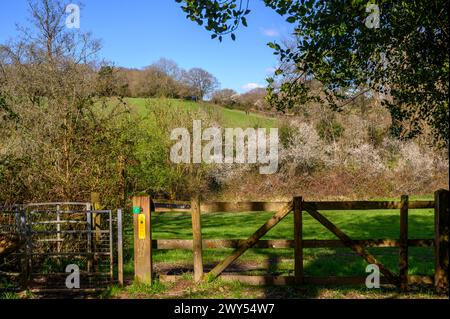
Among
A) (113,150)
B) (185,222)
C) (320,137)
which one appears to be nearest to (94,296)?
(113,150)

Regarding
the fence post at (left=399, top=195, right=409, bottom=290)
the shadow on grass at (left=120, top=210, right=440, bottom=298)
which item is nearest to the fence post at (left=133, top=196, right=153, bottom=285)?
the shadow on grass at (left=120, top=210, right=440, bottom=298)

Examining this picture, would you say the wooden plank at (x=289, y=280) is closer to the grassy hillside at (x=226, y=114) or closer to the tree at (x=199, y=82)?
the grassy hillside at (x=226, y=114)

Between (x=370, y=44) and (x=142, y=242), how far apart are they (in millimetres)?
5496

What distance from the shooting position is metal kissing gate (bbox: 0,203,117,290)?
25.4ft

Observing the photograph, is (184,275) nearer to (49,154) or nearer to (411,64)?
(49,154)

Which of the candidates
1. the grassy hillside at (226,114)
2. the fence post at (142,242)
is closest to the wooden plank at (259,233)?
the fence post at (142,242)

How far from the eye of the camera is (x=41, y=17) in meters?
28.9

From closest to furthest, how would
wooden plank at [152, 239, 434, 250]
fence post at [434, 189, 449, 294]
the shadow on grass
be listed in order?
fence post at [434, 189, 449, 294] → wooden plank at [152, 239, 434, 250] → the shadow on grass

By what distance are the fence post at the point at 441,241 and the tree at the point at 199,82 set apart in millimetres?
34693

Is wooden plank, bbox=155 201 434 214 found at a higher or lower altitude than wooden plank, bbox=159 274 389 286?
higher

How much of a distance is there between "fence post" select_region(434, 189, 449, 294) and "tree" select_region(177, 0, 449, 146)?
1.95m

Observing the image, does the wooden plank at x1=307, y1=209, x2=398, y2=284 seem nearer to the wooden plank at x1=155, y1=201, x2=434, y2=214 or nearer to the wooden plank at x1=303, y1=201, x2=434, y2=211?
the wooden plank at x1=303, y1=201, x2=434, y2=211

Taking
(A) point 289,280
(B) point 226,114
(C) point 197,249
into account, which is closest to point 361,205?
(A) point 289,280

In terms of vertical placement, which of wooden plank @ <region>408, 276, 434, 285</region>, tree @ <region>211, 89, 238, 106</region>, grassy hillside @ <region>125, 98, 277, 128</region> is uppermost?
tree @ <region>211, 89, 238, 106</region>
